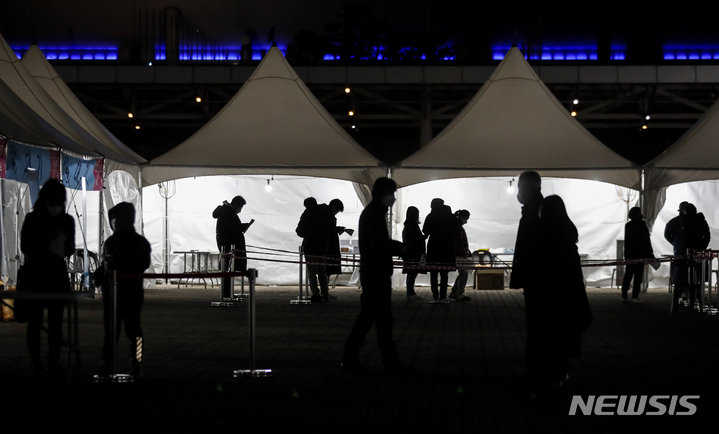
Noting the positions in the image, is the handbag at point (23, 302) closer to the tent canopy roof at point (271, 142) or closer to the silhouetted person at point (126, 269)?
the silhouetted person at point (126, 269)

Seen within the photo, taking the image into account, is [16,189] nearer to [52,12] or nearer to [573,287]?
[573,287]

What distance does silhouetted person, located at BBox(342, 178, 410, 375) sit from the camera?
630 cm

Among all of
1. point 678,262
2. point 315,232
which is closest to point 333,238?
point 315,232

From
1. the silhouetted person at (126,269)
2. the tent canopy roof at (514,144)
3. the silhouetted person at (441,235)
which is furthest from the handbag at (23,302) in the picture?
the tent canopy roof at (514,144)

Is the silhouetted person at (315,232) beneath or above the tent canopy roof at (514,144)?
beneath

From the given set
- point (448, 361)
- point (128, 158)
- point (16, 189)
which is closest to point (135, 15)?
point (128, 158)

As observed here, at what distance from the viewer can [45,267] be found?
593 cm

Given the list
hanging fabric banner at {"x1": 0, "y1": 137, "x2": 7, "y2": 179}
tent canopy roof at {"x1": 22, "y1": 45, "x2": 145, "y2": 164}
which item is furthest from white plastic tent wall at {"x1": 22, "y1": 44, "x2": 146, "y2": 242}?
hanging fabric banner at {"x1": 0, "y1": 137, "x2": 7, "y2": 179}

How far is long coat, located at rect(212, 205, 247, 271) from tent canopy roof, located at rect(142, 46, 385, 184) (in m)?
1.40

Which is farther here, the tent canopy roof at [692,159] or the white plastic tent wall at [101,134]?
the white plastic tent wall at [101,134]

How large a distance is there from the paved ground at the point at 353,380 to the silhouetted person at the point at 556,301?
0.23 m

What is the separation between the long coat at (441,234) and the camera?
1312 cm

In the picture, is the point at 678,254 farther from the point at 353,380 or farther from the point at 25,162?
the point at 25,162

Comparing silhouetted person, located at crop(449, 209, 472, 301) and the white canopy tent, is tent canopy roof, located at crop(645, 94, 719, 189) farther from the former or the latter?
the white canopy tent
